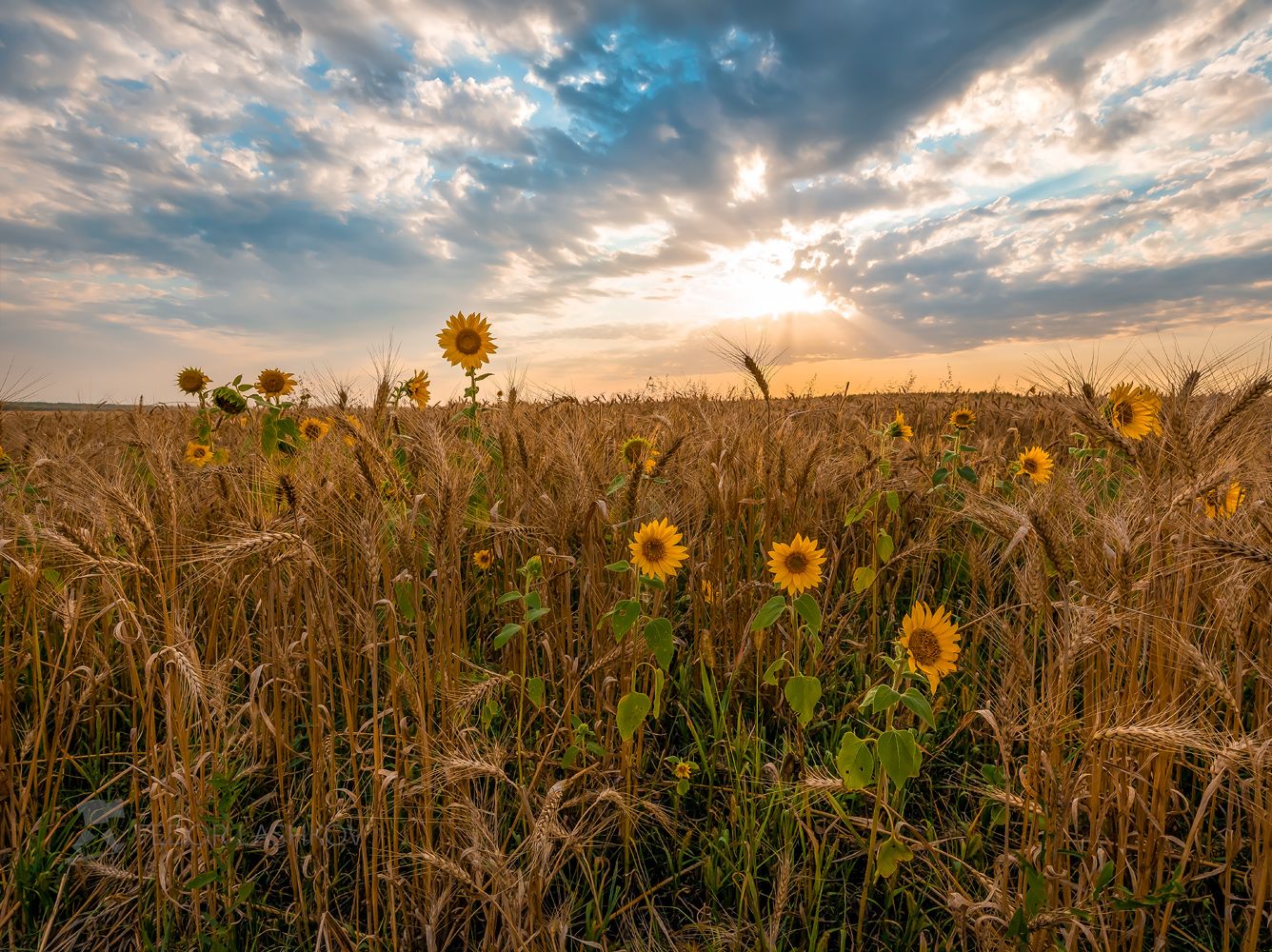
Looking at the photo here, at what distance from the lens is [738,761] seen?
1.86 m

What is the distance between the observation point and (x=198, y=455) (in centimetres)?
374

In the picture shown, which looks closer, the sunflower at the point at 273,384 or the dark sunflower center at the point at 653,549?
the dark sunflower center at the point at 653,549

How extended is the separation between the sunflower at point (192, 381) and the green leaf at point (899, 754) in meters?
4.83

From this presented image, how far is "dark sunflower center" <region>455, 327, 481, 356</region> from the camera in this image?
3613 mm

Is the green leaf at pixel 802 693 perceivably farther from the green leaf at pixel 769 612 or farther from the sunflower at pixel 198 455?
the sunflower at pixel 198 455

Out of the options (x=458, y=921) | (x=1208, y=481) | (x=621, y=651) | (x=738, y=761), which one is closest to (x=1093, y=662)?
(x=1208, y=481)

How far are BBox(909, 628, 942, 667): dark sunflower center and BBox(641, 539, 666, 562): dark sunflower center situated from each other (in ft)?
2.45

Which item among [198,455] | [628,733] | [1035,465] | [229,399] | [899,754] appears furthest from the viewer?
[198,455]

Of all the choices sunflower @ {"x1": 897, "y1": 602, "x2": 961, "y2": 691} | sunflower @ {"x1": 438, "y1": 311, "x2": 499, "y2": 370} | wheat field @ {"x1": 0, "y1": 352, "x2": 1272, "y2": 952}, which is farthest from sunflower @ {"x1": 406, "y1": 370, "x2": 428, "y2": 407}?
sunflower @ {"x1": 897, "y1": 602, "x2": 961, "y2": 691}

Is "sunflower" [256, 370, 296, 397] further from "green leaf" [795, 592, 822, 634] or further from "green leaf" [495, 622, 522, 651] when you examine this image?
"green leaf" [795, 592, 822, 634]

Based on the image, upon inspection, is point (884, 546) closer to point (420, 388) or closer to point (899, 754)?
point (899, 754)

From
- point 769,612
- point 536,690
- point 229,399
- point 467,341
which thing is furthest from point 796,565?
point 229,399

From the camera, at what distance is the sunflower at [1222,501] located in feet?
6.56

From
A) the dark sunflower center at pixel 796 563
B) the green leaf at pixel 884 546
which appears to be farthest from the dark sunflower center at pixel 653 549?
the green leaf at pixel 884 546
